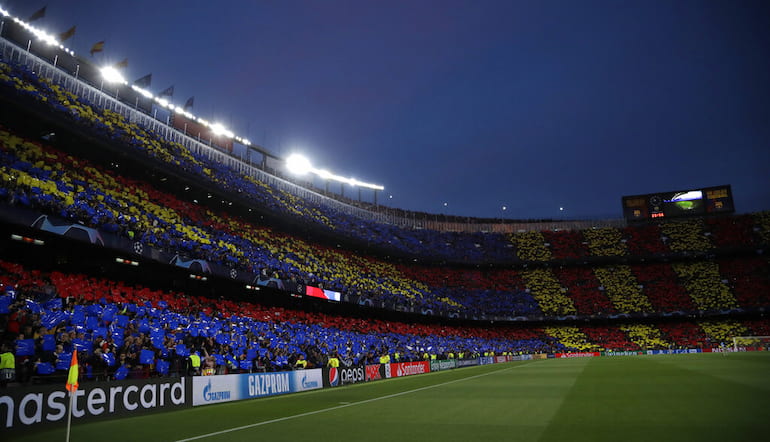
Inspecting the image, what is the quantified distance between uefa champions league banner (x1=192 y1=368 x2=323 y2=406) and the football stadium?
0.36 feet

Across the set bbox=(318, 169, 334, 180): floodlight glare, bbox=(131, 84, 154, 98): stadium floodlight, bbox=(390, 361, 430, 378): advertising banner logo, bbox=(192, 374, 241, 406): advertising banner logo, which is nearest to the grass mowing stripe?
bbox=(192, 374, 241, 406): advertising banner logo

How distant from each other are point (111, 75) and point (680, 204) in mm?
67990

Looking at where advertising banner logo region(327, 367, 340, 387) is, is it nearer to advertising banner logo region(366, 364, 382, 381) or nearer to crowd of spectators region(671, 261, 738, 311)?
advertising banner logo region(366, 364, 382, 381)

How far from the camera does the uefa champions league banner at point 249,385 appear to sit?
58.3 ft

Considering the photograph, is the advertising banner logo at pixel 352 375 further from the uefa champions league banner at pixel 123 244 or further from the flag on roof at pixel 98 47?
the flag on roof at pixel 98 47

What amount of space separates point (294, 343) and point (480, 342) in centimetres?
3242

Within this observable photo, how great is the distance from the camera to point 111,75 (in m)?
36.0

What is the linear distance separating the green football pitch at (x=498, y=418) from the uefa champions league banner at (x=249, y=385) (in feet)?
3.05

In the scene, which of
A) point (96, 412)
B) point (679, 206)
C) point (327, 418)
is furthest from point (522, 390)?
point (679, 206)

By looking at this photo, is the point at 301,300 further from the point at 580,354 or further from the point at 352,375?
the point at 580,354

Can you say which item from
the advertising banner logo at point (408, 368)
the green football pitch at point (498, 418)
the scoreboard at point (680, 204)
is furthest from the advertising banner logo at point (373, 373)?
the scoreboard at point (680, 204)

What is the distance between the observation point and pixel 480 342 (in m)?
55.3

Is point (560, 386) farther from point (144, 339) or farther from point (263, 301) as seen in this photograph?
point (263, 301)

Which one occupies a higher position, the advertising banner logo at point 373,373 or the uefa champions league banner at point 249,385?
the uefa champions league banner at point 249,385
